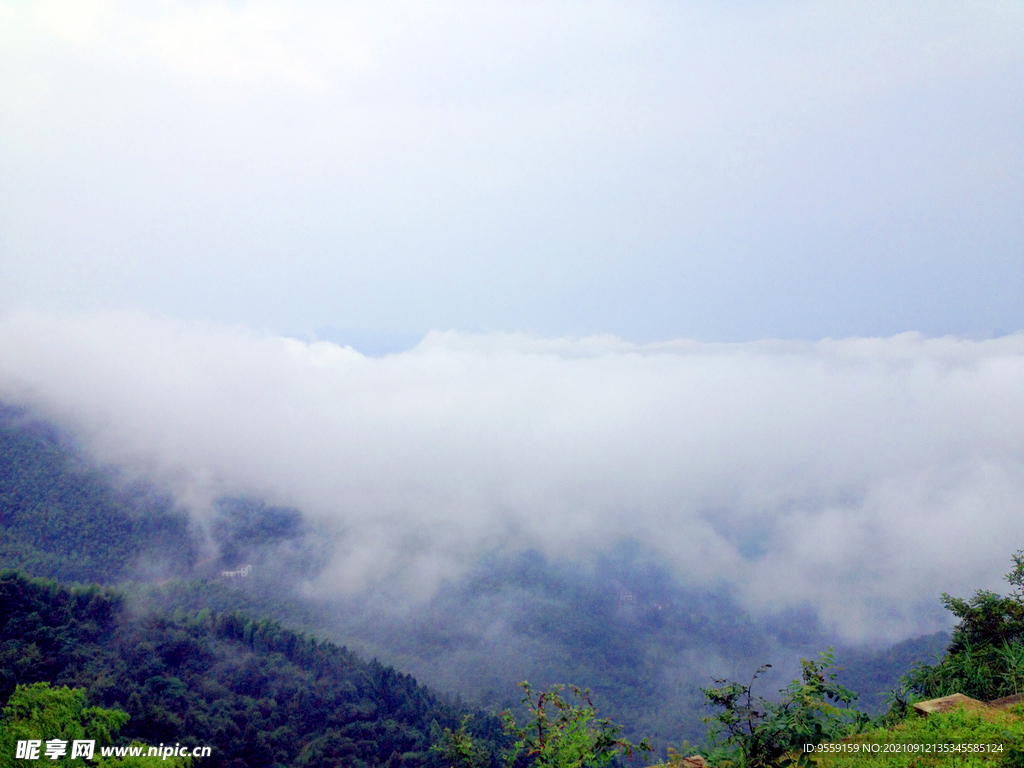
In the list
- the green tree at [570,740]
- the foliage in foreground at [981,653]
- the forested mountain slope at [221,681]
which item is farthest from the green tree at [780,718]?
the forested mountain slope at [221,681]

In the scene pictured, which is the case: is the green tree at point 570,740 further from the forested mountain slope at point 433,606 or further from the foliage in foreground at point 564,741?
the forested mountain slope at point 433,606

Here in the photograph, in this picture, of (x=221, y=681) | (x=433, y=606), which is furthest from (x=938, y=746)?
(x=433, y=606)

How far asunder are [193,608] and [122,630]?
166 feet

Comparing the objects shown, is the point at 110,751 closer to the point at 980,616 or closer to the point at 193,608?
the point at 980,616

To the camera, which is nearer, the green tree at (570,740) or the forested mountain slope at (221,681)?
the green tree at (570,740)

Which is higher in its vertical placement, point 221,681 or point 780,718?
point 780,718

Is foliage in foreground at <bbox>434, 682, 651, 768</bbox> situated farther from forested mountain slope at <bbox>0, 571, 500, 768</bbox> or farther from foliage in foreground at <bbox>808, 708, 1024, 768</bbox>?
forested mountain slope at <bbox>0, 571, 500, 768</bbox>

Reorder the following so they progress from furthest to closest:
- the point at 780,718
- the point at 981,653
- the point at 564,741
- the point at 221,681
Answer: the point at 221,681 → the point at 981,653 → the point at 564,741 → the point at 780,718

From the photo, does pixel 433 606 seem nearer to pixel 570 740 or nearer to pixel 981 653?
pixel 981 653

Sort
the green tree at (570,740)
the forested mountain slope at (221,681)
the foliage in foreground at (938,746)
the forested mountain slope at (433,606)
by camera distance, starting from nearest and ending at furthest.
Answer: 1. the foliage in foreground at (938,746)
2. the green tree at (570,740)
3. the forested mountain slope at (221,681)
4. the forested mountain slope at (433,606)

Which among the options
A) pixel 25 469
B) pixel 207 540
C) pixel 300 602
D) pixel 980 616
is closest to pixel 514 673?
pixel 300 602

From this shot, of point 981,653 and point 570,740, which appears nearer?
point 570,740

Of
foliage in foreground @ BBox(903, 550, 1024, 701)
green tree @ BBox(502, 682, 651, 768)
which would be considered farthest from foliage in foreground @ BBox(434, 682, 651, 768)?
foliage in foreground @ BBox(903, 550, 1024, 701)

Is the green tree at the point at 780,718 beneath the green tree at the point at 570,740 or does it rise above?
above
